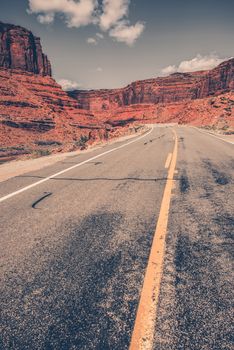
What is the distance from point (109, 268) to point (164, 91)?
130888 millimetres

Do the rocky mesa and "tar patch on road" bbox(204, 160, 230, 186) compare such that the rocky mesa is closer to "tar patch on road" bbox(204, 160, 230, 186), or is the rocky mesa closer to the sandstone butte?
the sandstone butte

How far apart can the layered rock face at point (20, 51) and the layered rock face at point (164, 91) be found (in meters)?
20.8

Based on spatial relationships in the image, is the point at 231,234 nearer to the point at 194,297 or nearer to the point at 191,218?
the point at 191,218

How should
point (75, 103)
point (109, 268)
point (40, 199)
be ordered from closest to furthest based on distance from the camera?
1. point (109, 268)
2. point (40, 199)
3. point (75, 103)

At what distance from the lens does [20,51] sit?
284ft

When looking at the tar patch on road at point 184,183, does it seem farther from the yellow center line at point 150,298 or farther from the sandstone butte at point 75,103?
the sandstone butte at point 75,103

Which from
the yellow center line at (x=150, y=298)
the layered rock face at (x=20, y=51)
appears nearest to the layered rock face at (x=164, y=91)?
the layered rock face at (x=20, y=51)

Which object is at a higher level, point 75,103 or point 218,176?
point 75,103

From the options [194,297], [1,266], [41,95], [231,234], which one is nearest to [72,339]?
[194,297]

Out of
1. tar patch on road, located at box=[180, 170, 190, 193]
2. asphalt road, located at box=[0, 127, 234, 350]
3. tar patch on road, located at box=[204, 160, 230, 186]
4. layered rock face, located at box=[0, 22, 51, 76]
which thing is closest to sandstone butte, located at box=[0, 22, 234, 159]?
layered rock face, located at box=[0, 22, 51, 76]

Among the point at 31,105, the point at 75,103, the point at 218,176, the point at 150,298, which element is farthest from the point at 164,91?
the point at 150,298

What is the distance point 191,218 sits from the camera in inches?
153

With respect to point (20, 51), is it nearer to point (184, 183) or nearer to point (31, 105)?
point (31, 105)

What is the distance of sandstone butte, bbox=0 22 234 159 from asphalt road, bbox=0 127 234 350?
42.0 feet
